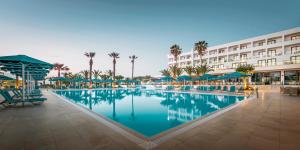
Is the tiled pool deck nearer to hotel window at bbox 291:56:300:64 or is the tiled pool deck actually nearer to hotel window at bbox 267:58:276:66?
hotel window at bbox 291:56:300:64

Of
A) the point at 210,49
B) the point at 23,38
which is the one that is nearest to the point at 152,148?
the point at 23,38

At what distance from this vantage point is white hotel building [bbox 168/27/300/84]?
28.3 meters

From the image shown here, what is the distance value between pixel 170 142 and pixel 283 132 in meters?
3.36

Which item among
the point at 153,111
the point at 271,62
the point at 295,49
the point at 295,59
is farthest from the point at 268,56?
the point at 153,111

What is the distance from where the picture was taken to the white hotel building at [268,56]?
28.3 m

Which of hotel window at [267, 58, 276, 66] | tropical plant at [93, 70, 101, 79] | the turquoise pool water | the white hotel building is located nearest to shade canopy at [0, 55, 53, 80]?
the turquoise pool water

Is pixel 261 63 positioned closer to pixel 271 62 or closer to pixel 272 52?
pixel 271 62

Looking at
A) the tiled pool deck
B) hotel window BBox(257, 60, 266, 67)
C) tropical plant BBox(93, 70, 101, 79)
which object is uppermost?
hotel window BBox(257, 60, 266, 67)

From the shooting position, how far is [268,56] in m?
32.1

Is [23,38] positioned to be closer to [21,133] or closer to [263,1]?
[21,133]

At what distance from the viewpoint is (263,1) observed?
25781 mm

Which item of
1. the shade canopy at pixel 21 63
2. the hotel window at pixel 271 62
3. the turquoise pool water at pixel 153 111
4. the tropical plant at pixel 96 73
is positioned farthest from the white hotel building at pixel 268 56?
the shade canopy at pixel 21 63

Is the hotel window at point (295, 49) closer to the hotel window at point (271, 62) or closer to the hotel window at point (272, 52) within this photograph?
the hotel window at point (272, 52)

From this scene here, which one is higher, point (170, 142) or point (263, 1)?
point (263, 1)
